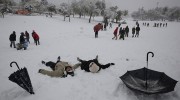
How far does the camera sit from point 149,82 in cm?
609

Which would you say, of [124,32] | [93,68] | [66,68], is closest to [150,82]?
[93,68]

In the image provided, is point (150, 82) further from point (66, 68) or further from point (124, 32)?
point (124, 32)

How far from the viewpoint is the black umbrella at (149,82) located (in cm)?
543

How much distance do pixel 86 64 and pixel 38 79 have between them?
2521 mm

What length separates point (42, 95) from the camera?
597 centimetres

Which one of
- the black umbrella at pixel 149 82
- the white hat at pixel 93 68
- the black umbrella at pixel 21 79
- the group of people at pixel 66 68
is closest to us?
the black umbrella at pixel 149 82

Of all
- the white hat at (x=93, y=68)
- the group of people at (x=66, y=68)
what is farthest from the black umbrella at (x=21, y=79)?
the white hat at (x=93, y=68)

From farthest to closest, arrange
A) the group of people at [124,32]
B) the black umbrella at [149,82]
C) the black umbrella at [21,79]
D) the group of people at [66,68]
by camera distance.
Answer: the group of people at [124,32]
the group of people at [66,68]
the black umbrella at [21,79]
the black umbrella at [149,82]

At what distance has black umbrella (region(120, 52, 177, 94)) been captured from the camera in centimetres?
543

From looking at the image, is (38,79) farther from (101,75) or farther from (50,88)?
(101,75)

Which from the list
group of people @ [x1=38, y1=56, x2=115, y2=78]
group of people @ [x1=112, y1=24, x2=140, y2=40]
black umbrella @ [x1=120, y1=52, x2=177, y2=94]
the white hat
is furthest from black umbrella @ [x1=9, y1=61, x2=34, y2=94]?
group of people @ [x1=112, y1=24, x2=140, y2=40]


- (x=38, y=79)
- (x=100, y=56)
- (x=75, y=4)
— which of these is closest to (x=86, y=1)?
(x=75, y=4)

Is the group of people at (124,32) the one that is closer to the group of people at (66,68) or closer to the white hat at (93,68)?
the group of people at (66,68)

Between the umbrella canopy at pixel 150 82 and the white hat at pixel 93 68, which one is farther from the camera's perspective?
the white hat at pixel 93 68
